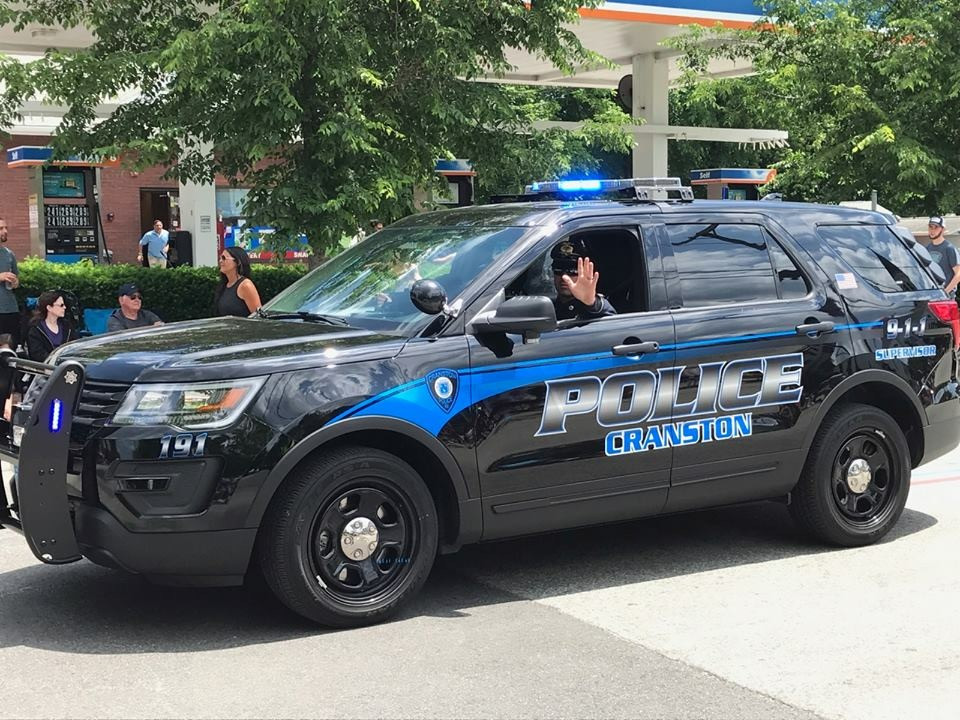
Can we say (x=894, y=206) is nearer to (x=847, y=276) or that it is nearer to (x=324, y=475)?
(x=847, y=276)

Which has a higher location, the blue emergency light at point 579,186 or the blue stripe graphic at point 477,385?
the blue emergency light at point 579,186

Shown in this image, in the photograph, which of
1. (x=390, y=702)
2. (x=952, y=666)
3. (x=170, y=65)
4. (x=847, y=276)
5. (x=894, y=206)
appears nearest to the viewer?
(x=390, y=702)

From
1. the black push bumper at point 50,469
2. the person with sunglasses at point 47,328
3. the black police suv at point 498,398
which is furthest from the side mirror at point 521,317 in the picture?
the person with sunglasses at point 47,328

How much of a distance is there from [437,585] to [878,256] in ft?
10.3

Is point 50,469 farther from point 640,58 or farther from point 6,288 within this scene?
point 640,58

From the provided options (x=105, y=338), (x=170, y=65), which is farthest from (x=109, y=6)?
(x=105, y=338)

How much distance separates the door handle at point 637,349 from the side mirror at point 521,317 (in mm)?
447

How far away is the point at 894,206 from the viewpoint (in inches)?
704

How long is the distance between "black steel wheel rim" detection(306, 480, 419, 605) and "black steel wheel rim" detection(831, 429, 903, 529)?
2580 millimetres

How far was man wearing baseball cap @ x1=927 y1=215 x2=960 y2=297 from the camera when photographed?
13359 millimetres

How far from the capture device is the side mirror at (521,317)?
5.36m

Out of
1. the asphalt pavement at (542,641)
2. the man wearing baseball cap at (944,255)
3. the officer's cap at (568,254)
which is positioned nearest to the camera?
the asphalt pavement at (542,641)

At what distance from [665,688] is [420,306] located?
6.28 feet

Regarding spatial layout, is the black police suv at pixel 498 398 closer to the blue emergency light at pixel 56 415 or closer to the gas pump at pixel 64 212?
the blue emergency light at pixel 56 415
